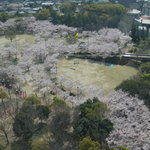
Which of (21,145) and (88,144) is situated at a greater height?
(88,144)

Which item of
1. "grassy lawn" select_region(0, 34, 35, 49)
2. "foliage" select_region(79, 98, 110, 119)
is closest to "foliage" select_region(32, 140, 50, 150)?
"foliage" select_region(79, 98, 110, 119)

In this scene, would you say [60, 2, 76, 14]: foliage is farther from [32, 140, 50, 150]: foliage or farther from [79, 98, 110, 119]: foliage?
[32, 140, 50, 150]: foliage

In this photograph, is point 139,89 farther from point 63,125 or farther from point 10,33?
point 10,33

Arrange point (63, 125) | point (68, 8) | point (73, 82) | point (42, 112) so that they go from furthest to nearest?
1. point (68, 8)
2. point (73, 82)
3. point (42, 112)
4. point (63, 125)

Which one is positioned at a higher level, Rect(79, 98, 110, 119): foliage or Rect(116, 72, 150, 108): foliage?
Rect(116, 72, 150, 108): foliage

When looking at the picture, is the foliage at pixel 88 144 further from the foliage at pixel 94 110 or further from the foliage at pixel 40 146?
the foliage at pixel 94 110

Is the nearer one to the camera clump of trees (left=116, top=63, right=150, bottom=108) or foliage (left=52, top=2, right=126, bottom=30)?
clump of trees (left=116, top=63, right=150, bottom=108)

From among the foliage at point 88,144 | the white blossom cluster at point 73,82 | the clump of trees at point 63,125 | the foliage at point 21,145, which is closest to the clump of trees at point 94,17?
Result: the white blossom cluster at point 73,82

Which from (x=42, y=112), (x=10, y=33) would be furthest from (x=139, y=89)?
(x=10, y=33)

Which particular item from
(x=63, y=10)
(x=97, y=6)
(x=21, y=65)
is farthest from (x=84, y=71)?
(x=63, y=10)
